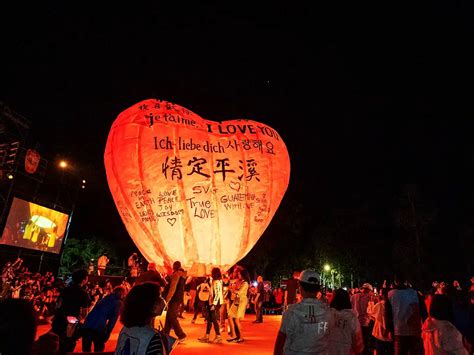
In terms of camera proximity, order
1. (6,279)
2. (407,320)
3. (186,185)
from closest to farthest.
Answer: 1. (407,320)
2. (186,185)
3. (6,279)

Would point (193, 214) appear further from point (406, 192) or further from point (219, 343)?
point (406, 192)

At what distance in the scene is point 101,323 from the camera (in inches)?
189

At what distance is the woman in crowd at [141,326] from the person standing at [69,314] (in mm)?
2776

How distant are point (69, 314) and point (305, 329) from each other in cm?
321

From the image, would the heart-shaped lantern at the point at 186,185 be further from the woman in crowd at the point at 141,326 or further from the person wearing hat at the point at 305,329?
the woman in crowd at the point at 141,326

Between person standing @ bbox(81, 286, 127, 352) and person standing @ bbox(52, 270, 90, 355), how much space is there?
143 millimetres

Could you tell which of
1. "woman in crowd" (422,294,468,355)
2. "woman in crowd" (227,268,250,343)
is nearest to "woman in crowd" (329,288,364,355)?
"woman in crowd" (422,294,468,355)

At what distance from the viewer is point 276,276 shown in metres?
34.6

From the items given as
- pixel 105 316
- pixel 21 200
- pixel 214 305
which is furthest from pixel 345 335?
pixel 21 200

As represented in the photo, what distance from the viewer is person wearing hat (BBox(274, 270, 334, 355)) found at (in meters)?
3.09

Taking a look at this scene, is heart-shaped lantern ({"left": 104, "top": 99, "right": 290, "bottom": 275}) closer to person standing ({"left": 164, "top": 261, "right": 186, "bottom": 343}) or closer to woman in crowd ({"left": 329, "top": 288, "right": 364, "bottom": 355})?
person standing ({"left": 164, "top": 261, "right": 186, "bottom": 343})

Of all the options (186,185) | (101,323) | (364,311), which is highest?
(186,185)

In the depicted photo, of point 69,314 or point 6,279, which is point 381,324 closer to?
point 69,314

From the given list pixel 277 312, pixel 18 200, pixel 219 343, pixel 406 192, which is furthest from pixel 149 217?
pixel 406 192
